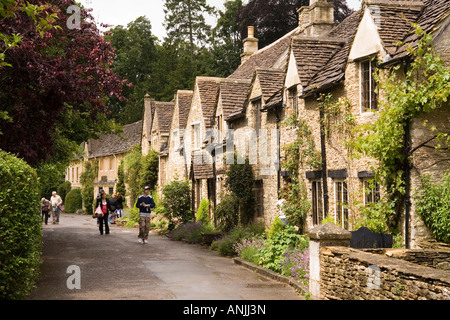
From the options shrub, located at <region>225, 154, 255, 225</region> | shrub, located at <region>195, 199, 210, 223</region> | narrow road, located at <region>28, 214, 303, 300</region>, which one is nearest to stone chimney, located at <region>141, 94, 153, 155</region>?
shrub, located at <region>195, 199, 210, 223</region>

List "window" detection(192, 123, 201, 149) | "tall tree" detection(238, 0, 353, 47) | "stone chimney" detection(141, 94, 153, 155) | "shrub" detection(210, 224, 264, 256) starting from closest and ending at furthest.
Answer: "shrub" detection(210, 224, 264, 256) → "window" detection(192, 123, 201, 149) → "stone chimney" detection(141, 94, 153, 155) → "tall tree" detection(238, 0, 353, 47)

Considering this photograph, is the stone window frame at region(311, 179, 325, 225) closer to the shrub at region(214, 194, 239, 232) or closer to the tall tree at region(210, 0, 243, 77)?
the shrub at region(214, 194, 239, 232)

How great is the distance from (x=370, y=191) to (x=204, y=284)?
16.5 feet

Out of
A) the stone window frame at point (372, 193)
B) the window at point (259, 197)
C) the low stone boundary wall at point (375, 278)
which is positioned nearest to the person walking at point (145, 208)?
the window at point (259, 197)

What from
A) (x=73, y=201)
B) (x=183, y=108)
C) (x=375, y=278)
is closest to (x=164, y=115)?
(x=183, y=108)

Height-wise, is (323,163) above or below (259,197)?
above

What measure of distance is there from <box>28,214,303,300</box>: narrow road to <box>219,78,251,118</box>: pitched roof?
8.21 m

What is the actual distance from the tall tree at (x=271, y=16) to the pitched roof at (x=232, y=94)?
18543mm

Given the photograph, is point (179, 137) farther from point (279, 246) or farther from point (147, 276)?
point (147, 276)

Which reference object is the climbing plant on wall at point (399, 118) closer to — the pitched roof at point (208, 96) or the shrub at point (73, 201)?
the pitched roof at point (208, 96)

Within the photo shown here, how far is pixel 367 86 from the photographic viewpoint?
14.8 m

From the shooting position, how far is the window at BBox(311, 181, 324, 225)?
17094 mm

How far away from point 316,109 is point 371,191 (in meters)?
3.77

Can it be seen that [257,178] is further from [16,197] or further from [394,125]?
[16,197]
